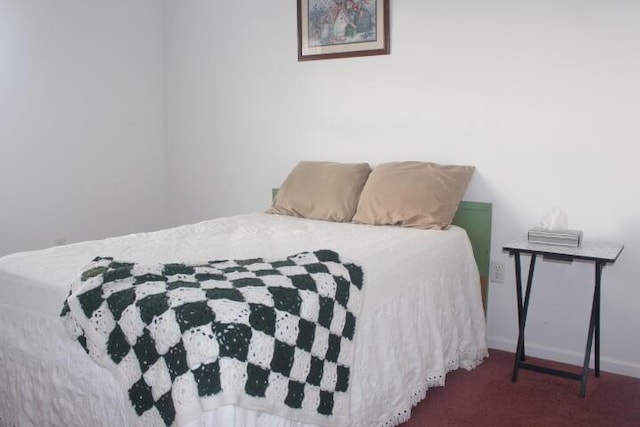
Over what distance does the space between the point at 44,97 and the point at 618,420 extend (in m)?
3.52

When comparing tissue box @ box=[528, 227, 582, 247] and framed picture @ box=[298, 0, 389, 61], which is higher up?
framed picture @ box=[298, 0, 389, 61]

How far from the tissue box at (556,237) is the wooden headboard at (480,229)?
335mm

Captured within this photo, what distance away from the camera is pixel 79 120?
3701 mm

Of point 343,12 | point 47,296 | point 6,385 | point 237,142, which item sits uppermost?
point 343,12

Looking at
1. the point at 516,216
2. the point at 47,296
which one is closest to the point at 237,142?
the point at 516,216

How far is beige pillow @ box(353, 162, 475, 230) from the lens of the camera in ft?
8.77

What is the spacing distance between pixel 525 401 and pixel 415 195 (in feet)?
3.39

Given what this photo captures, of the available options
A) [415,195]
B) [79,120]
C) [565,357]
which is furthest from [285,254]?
[79,120]

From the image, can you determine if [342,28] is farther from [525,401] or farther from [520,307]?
[525,401]

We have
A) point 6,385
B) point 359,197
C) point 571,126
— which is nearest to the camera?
point 6,385

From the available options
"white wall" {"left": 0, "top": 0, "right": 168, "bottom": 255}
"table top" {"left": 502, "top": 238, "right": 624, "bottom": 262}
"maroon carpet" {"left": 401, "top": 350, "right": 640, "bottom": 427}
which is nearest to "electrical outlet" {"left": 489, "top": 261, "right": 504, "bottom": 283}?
"table top" {"left": 502, "top": 238, "right": 624, "bottom": 262}

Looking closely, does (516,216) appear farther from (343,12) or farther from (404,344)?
(343,12)

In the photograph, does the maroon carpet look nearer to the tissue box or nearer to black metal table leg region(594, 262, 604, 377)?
black metal table leg region(594, 262, 604, 377)

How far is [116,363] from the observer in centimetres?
147
